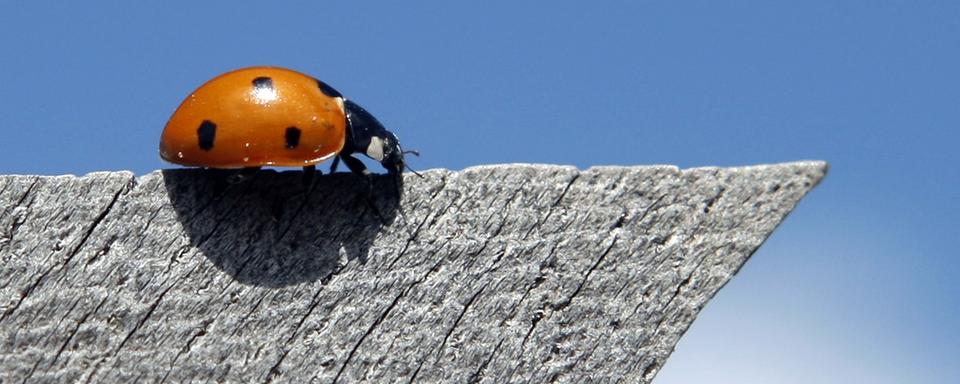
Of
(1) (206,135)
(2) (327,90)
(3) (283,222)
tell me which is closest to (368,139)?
(2) (327,90)

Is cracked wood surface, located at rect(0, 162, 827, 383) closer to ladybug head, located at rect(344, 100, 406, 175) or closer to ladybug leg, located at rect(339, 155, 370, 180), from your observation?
ladybug leg, located at rect(339, 155, 370, 180)

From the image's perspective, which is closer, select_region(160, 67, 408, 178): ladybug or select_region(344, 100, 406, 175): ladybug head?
select_region(160, 67, 408, 178): ladybug

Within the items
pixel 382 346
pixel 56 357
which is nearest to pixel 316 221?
pixel 382 346

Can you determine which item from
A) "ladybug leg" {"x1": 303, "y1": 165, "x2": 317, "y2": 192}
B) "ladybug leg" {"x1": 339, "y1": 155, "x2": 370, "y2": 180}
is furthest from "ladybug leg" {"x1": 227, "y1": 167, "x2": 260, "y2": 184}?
"ladybug leg" {"x1": 339, "y1": 155, "x2": 370, "y2": 180}

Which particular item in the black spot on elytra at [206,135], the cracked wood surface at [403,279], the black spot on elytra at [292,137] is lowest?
the cracked wood surface at [403,279]

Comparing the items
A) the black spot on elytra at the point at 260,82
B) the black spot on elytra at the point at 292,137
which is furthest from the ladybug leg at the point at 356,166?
the black spot on elytra at the point at 260,82

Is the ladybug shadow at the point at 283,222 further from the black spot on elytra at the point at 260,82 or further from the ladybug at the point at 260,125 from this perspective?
the black spot on elytra at the point at 260,82

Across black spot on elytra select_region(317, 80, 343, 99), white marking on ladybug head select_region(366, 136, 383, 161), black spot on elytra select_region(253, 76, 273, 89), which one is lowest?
black spot on elytra select_region(253, 76, 273, 89)

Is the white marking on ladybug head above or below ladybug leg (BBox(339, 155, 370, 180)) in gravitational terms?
above
